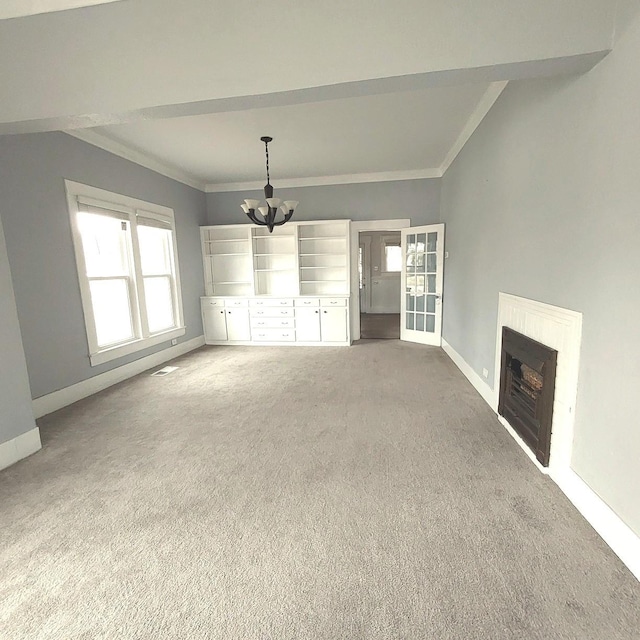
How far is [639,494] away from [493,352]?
1.78 m

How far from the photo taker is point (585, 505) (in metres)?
1.82

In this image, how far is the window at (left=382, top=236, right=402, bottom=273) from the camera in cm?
920

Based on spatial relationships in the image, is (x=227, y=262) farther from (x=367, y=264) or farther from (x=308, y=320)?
(x=367, y=264)

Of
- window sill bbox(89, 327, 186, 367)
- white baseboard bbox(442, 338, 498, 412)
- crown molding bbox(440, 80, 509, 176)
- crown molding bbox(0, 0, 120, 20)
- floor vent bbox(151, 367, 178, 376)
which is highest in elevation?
crown molding bbox(0, 0, 120, 20)

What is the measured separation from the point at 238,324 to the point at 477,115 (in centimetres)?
456

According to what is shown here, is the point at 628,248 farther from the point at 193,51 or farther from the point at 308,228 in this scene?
the point at 308,228

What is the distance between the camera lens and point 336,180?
19.5 ft

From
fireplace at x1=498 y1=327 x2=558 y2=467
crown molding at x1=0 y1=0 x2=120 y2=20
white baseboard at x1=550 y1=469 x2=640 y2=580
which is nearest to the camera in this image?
white baseboard at x1=550 y1=469 x2=640 y2=580

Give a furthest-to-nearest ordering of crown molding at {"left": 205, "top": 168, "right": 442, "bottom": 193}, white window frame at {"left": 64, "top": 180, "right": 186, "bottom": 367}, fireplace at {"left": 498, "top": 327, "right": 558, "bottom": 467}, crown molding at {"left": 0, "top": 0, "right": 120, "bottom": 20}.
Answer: crown molding at {"left": 205, "top": 168, "right": 442, "bottom": 193}, white window frame at {"left": 64, "top": 180, "right": 186, "bottom": 367}, fireplace at {"left": 498, "top": 327, "right": 558, "bottom": 467}, crown molding at {"left": 0, "top": 0, "right": 120, "bottom": 20}

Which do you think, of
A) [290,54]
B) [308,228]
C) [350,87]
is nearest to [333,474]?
[350,87]

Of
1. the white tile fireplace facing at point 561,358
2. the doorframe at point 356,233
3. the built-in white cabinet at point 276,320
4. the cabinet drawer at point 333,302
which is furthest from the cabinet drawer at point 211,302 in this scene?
the white tile fireplace facing at point 561,358

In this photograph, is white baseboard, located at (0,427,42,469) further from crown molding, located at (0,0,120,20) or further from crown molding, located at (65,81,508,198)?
crown molding, located at (65,81,508,198)

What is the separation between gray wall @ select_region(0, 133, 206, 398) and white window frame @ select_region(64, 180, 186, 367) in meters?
0.07

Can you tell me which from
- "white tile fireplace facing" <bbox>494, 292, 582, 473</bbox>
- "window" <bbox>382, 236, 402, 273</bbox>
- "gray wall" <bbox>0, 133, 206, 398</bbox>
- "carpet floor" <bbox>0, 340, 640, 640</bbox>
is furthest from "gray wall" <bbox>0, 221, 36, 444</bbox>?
"window" <bbox>382, 236, 402, 273</bbox>
